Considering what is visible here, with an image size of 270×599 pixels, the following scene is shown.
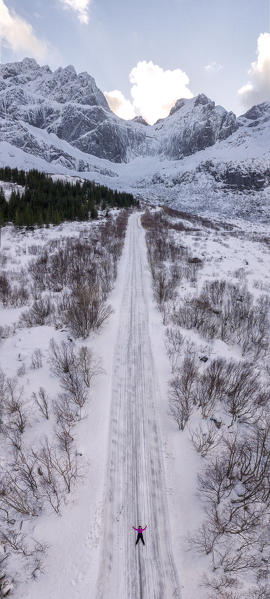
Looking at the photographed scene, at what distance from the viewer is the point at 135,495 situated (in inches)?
167

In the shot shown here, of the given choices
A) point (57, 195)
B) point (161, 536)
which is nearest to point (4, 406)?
point (161, 536)

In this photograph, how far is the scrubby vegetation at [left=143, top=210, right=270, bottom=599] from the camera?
10.6 ft

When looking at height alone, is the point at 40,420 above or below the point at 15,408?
below

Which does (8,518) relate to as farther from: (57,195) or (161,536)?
(57,195)

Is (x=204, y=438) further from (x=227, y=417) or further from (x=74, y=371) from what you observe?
(x=74, y=371)

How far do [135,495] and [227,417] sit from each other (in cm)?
272

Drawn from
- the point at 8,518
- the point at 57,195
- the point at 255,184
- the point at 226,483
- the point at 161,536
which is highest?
the point at 255,184

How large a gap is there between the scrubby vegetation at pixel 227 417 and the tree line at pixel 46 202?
2947cm

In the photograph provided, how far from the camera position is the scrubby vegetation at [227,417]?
3221 millimetres

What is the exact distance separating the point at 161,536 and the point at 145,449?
1.43m

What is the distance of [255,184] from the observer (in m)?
130

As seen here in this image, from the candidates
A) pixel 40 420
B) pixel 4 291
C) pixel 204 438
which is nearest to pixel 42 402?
pixel 40 420

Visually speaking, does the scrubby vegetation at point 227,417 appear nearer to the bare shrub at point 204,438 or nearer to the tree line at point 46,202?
the bare shrub at point 204,438

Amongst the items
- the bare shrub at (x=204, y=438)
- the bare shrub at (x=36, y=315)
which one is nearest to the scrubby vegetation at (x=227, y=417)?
the bare shrub at (x=204, y=438)
